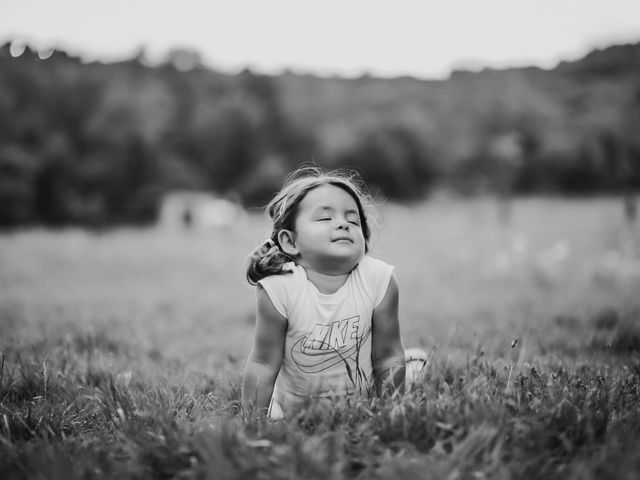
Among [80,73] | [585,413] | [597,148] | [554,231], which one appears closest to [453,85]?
[597,148]

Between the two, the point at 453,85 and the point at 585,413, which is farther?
the point at 453,85

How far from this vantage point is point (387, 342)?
2.13 meters

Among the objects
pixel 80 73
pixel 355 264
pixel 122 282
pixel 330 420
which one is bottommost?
pixel 122 282

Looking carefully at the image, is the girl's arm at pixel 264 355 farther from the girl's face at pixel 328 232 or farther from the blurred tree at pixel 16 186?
the blurred tree at pixel 16 186

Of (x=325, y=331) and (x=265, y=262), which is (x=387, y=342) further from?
(x=265, y=262)

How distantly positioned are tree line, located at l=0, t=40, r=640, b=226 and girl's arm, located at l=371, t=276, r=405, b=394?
12271mm

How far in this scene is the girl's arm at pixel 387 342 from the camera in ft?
6.91

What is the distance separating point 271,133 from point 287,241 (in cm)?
2256

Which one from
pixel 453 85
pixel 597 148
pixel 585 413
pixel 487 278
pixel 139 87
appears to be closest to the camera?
pixel 585 413

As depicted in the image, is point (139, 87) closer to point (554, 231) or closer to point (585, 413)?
point (554, 231)

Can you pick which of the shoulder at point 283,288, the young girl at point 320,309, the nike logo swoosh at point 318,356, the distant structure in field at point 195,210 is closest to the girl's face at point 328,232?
the young girl at point 320,309

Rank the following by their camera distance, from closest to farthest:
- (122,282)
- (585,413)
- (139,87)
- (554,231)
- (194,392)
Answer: (585,413), (194,392), (122,282), (554,231), (139,87)

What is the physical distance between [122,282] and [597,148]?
13.0 metres

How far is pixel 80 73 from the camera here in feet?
70.7
